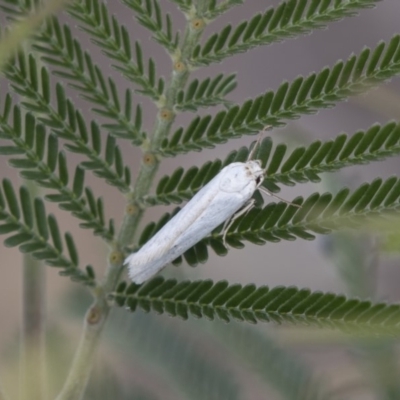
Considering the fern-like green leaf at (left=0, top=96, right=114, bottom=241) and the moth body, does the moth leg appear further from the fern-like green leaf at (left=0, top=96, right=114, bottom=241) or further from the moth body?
the fern-like green leaf at (left=0, top=96, right=114, bottom=241)

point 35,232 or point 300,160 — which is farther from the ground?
point 300,160

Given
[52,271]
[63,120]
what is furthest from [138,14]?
[52,271]

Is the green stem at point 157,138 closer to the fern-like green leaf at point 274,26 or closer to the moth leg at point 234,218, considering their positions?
the fern-like green leaf at point 274,26

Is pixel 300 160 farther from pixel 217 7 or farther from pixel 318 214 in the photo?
pixel 217 7

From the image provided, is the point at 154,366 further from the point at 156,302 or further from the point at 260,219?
the point at 260,219

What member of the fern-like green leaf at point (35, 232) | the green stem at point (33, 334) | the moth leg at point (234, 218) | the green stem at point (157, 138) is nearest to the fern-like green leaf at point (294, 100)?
the green stem at point (157, 138)

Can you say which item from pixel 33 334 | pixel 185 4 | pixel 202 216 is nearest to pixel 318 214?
pixel 202 216

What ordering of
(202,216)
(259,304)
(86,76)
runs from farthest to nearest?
(202,216)
(86,76)
(259,304)
